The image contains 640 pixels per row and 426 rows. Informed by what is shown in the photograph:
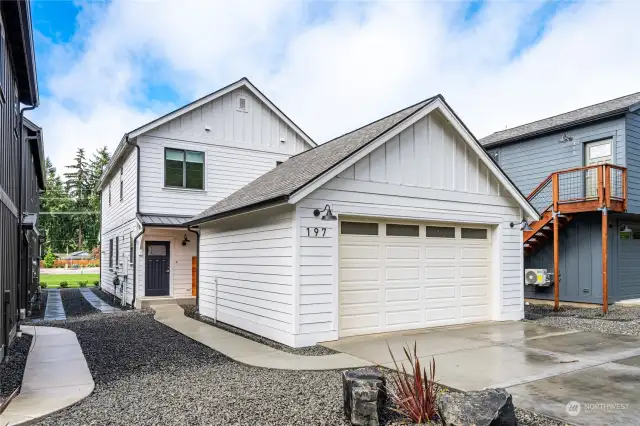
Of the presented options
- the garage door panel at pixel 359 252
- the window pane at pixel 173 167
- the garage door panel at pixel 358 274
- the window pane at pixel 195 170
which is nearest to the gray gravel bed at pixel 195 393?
the garage door panel at pixel 358 274

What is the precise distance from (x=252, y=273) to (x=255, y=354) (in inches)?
88.2

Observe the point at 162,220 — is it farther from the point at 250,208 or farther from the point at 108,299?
the point at 250,208

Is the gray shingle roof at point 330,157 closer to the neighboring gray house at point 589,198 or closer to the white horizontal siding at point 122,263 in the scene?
the white horizontal siding at point 122,263

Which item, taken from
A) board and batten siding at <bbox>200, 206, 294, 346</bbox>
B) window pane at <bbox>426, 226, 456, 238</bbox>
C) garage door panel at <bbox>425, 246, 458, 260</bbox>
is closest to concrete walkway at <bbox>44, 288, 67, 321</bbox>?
board and batten siding at <bbox>200, 206, 294, 346</bbox>

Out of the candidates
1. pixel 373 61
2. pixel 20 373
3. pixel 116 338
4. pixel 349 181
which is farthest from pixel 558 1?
pixel 20 373

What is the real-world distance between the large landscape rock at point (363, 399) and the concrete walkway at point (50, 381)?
2.93 meters

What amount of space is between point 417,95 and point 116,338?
20869 millimetres

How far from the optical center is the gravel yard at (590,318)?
9.36m

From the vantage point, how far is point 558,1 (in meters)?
12.3

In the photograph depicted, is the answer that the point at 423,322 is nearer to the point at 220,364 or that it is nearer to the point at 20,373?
the point at 220,364

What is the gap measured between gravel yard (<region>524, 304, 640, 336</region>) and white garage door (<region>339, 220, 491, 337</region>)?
1.63 m

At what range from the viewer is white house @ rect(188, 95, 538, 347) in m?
7.87

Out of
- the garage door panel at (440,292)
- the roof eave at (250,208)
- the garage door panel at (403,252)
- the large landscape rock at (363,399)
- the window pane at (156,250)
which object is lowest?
the large landscape rock at (363,399)

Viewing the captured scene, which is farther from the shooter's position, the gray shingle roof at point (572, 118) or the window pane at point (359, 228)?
the gray shingle roof at point (572, 118)
